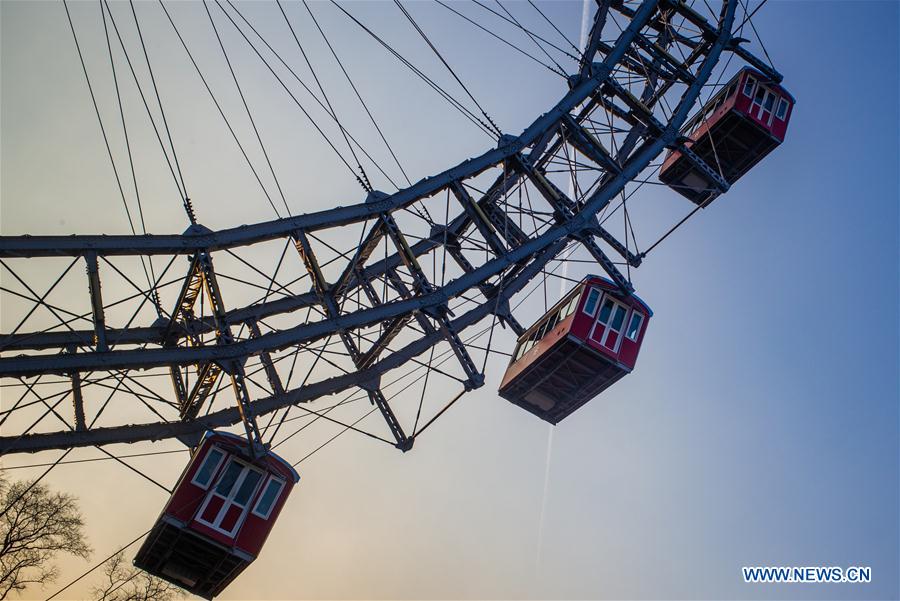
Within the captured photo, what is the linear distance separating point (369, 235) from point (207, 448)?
5924 mm

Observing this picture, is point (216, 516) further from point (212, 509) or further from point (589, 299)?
point (589, 299)

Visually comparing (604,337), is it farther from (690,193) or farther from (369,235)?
(690,193)

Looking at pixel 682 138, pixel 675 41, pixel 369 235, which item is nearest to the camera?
pixel 369 235

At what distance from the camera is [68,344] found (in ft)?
60.9

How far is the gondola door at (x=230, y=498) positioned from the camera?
691 inches

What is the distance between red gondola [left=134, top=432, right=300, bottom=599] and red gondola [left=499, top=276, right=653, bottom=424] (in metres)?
7.17

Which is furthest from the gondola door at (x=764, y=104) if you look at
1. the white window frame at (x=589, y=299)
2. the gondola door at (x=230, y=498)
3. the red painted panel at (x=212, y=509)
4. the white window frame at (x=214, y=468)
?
the red painted panel at (x=212, y=509)

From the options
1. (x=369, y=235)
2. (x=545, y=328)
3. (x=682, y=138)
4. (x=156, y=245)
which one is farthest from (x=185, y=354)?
(x=682, y=138)

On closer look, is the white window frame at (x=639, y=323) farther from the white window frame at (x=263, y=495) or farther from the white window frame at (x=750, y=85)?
the white window frame at (x=263, y=495)

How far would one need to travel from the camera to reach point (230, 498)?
17906 millimetres

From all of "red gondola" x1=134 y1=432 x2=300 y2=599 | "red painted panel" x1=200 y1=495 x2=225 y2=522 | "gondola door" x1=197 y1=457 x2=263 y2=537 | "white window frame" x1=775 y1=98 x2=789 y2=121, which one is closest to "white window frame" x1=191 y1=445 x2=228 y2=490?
"red gondola" x1=134 y1=432 x2=300 y2=599

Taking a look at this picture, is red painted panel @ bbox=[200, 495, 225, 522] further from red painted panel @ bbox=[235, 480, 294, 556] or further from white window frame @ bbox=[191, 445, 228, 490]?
red painted panel @ bbox=[235, 480, 294, 556]

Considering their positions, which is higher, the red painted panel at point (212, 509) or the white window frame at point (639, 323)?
the white window frame at point (639, 323)

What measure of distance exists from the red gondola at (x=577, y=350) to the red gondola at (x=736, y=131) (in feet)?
19.9
